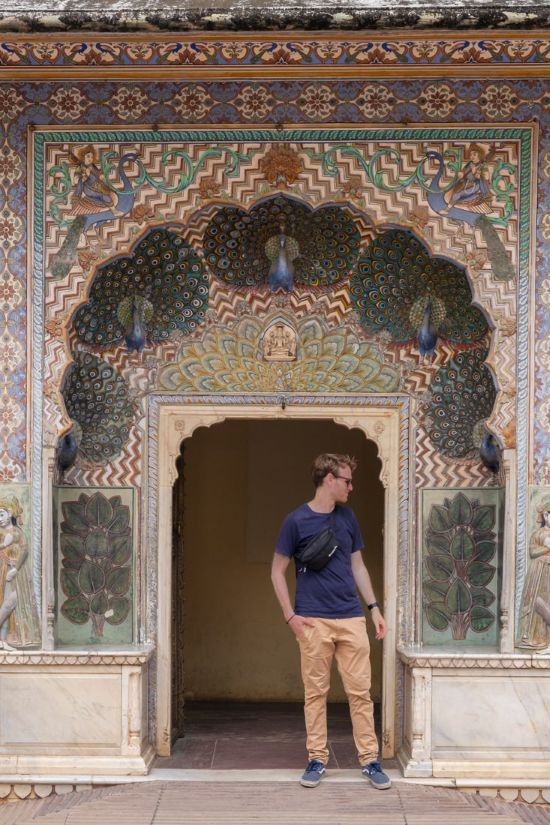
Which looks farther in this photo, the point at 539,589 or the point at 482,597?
the point at 482,597

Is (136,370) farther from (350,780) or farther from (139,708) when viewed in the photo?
(350,780)

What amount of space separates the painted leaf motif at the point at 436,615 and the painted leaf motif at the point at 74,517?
77.4 inches

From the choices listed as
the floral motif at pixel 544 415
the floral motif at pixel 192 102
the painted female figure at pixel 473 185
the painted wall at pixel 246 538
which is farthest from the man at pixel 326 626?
the painted wall at pixel 246 538

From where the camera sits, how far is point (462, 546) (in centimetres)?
594

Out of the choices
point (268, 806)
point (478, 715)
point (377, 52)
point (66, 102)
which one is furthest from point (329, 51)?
point (268, 806)

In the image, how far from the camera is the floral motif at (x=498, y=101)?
18.1ft

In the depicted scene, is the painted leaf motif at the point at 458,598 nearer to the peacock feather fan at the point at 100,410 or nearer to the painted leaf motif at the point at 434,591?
the painted leaf motif at the point at 434,591

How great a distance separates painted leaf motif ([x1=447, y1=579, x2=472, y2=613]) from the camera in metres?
5.91

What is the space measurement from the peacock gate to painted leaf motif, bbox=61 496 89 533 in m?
0.01

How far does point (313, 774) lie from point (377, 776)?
0.32m

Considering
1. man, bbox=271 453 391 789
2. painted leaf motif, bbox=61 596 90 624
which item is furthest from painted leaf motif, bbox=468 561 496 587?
painted leaf motif, bbox=61 596 90 624

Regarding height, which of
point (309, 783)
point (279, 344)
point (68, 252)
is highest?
point (68, 252)

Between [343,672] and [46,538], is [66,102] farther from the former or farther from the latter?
[343,672]

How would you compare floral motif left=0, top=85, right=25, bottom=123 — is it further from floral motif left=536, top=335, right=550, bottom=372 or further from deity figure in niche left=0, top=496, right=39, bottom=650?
floral motif left=536, top=335, right=550, bottom=372
